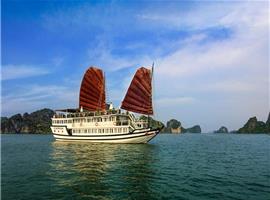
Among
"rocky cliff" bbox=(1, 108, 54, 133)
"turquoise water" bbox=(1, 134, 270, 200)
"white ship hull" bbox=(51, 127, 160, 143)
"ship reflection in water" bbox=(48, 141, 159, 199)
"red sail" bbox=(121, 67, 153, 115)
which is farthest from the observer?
"rocky cliff" bbox=(1, 108, 54, 133)

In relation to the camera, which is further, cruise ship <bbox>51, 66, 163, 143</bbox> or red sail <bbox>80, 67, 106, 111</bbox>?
red sail <bbox>80, 67, 106, 111</bbox>

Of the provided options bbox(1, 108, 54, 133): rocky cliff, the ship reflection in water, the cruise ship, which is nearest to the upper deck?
the cruise ship

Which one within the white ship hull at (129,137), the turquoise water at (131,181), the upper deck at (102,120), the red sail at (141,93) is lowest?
the turquoise water at (131,181)

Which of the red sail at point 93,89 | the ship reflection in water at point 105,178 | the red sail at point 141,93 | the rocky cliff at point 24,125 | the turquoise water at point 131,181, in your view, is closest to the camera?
the turquoise water at point 131,181

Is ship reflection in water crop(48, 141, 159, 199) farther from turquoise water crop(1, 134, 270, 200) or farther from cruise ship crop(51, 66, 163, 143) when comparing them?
cruise ship crop(51, 66, 163, 143)

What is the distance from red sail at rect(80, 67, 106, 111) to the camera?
50.1 m

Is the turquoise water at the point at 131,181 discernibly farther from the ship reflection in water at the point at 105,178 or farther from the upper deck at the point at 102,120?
the upper deck at the point at 102,120

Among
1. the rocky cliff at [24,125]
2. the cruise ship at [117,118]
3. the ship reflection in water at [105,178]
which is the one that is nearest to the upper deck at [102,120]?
the cruise ship at [117,118]

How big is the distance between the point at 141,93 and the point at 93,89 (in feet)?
32.9

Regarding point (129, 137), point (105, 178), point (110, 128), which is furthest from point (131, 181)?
point (110, 128)

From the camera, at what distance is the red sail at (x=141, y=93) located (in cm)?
4353

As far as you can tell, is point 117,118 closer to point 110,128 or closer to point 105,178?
point 110,128

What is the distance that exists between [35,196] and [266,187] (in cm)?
1145

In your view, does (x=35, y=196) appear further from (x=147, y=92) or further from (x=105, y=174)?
(x=147, y=92)
